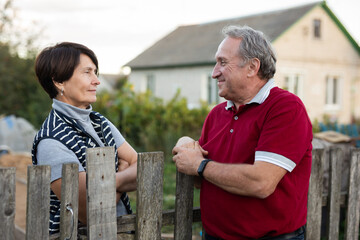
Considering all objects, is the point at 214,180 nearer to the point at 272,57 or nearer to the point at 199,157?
the point at 199,157

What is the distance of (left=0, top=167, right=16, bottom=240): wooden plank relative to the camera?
1.82 m

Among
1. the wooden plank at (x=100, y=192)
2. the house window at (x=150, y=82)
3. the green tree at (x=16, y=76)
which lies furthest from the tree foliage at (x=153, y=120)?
the house window at (x=150, y=82)

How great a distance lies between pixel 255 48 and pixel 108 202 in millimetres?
1203

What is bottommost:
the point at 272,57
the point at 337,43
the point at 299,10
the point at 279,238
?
the point at 279,238

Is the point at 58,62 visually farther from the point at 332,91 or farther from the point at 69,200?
the point at 332,91

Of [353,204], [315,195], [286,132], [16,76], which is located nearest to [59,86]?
[286,132]

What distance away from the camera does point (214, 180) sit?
220 cm

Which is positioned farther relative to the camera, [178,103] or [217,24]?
[217,24]

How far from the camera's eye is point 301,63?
18844 millimetres

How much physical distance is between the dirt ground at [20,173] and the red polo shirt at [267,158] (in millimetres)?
3979

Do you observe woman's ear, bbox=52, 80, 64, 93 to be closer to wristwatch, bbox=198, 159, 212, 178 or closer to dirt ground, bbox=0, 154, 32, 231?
wristwatch, bbox=198, 159, 212, 178

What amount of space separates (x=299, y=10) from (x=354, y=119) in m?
6.07

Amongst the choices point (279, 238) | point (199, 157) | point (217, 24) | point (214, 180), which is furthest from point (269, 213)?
point (217, 24)

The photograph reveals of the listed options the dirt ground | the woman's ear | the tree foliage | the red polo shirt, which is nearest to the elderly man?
the red polo shirt
